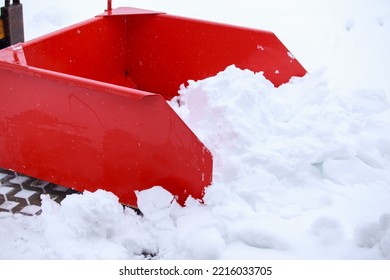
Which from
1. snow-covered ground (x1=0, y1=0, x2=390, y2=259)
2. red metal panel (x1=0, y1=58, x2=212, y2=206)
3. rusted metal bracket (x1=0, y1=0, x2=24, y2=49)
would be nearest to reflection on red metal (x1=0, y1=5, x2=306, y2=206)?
red metal panel (x1=0, y1=58, x2=212, y2=206)

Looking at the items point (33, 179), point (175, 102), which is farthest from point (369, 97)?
point (33, 179)

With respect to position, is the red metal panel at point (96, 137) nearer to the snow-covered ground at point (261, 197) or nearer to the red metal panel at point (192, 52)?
the snow-covered ground at point (261, 197)

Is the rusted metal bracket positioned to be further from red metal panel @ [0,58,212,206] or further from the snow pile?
the snow pile

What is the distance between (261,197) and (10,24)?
2053 mm

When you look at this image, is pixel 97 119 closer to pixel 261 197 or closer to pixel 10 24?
pixel 261 197

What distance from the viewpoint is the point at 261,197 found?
8.16 feet

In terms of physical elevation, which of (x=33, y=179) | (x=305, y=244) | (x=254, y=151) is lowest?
(x=33, y=179)

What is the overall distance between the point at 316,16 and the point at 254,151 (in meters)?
3.40

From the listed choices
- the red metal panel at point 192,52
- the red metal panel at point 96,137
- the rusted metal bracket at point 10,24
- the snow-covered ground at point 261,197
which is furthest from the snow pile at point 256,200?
the rusted metal bracket at point 10,24

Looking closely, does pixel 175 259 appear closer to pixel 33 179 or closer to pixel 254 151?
pixel 254 151

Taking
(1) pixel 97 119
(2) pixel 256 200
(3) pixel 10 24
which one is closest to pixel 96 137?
(1) pixel 97 119

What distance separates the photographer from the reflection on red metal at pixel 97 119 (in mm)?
2438

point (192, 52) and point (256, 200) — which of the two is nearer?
point (256, 200)

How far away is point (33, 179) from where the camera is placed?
300 centimetres
